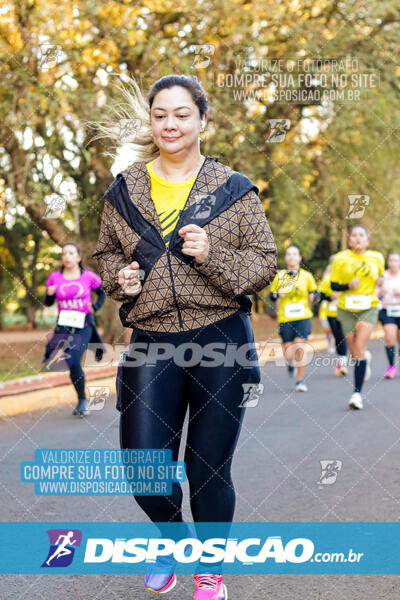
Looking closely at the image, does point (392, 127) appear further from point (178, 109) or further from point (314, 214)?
point (178, 109)

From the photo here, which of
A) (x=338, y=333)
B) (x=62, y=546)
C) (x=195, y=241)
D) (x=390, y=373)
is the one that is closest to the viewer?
(x=195, y=241)

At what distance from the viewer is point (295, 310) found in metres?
11.0

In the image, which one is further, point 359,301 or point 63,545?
point 359,301

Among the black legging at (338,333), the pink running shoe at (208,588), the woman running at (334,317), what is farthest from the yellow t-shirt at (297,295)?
the pink running shoe at (208,588)

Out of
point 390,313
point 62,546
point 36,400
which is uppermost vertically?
point 62,546

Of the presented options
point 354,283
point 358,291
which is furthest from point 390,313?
point 354,283

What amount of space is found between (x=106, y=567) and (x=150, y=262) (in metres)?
1.54

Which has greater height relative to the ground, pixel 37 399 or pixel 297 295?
pixel 297 295

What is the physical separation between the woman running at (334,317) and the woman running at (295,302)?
0.20 meters

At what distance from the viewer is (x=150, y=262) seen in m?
3.32

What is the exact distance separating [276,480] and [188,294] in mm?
2863

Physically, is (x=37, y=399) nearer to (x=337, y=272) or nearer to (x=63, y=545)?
(x=337, y=272)

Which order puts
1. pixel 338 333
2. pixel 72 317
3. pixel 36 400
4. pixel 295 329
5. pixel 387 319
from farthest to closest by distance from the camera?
pixel 387 319 < pixel 338 333 < pixel 295 329 < pixel 36 400 < pixel 72 317

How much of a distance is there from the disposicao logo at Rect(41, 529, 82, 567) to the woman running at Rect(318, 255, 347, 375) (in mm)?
5470
